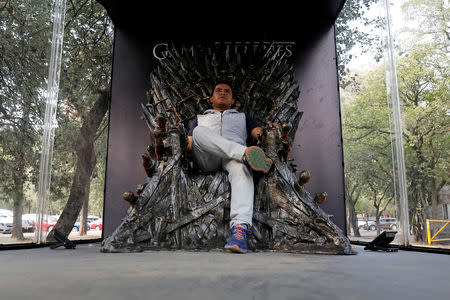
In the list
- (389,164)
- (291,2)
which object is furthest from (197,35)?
(389,164)

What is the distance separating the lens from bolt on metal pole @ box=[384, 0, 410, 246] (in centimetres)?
254

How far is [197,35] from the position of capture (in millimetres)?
4102

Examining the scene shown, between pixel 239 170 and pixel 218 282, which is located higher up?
pixel 239 170

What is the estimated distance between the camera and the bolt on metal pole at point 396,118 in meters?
2.54

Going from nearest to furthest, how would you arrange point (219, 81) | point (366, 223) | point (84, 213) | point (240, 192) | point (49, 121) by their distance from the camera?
point (240, 192)
point (49, 121)
point (219, 81)
point (366, 223)
point (84, 213)

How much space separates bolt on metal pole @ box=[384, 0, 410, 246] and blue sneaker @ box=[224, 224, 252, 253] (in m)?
1.35

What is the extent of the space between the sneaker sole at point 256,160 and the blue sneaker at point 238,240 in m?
0.42

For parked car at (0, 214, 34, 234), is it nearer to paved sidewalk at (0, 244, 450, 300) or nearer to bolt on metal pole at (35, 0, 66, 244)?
bolt on metal pole at (35, 0, 66, 244)

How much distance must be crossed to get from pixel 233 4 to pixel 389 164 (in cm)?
258

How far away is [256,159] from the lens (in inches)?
87.8

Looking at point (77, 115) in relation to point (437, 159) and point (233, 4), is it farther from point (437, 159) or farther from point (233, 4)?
point (437, 159)

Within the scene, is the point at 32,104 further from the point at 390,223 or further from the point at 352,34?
the point at 352,34

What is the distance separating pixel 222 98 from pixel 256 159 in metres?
0.97

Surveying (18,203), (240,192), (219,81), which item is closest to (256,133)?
(240,192)
